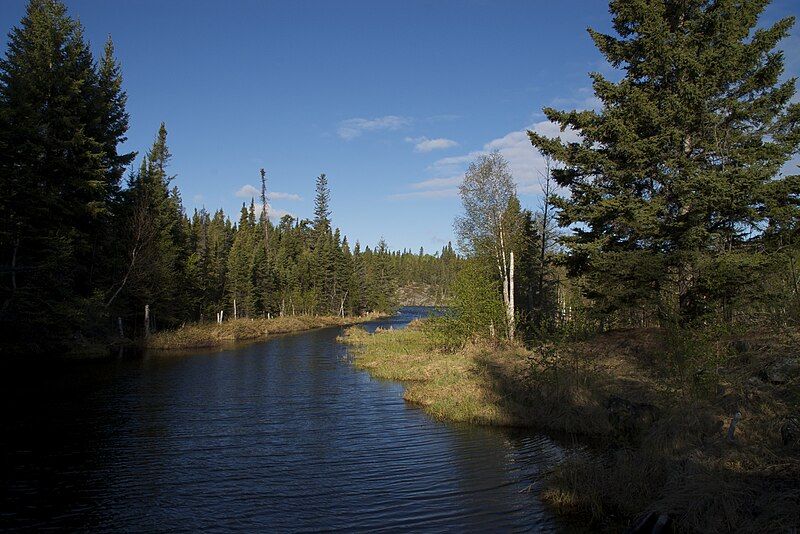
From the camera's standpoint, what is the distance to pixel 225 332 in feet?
148

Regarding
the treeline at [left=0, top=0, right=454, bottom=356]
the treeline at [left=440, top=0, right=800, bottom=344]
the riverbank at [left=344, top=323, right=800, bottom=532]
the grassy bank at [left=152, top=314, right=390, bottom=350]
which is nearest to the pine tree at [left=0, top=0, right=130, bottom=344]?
the treeline at [left=0, top=0, right=454, bottom=356]

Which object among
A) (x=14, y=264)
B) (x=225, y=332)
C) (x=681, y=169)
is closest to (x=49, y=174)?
(x=14, y=264)

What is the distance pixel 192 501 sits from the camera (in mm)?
9242

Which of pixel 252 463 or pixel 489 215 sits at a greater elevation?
pixel 489 215

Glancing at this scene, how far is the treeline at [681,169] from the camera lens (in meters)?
15.3

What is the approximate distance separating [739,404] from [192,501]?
10856 mm

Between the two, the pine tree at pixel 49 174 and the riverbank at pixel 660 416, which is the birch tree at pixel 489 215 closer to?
the riverbank at pixel 660 416

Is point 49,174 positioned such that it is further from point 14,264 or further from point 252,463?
point 252,463

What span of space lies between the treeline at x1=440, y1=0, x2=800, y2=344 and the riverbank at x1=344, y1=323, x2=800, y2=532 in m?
1.92

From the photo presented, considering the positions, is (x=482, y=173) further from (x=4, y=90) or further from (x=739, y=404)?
(x=4, y=90)

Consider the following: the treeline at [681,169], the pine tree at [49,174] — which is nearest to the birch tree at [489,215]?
the treeline at [681,169]

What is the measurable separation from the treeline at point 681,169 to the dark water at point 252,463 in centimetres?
723

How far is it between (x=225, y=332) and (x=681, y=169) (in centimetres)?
4003

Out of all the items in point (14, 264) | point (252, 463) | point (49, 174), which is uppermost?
point (49, 174)
